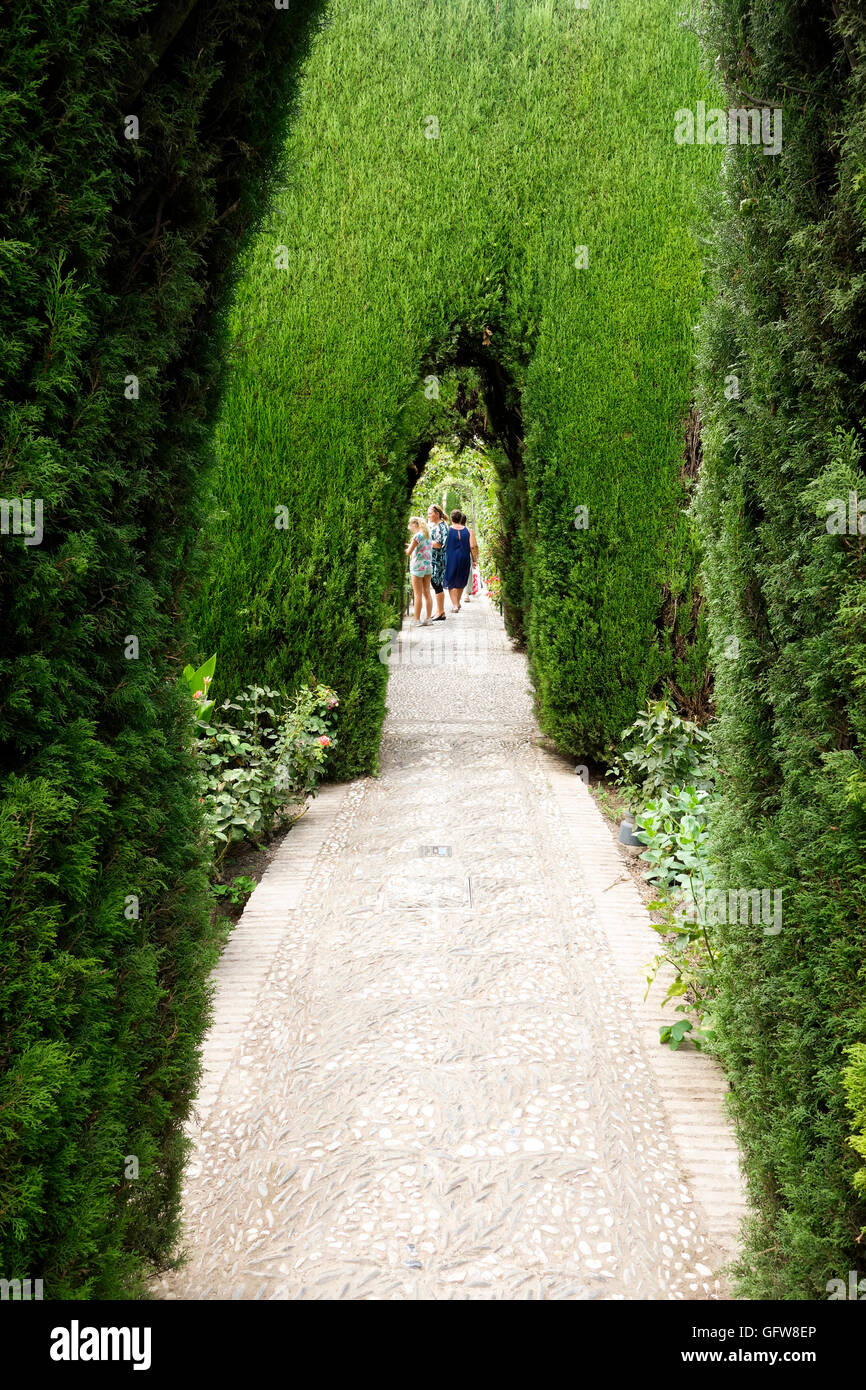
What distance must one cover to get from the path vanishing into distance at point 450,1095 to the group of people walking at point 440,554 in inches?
333

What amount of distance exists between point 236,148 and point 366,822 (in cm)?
442

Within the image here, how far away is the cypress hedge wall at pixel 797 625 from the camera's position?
175 centimetres

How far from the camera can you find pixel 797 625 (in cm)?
206

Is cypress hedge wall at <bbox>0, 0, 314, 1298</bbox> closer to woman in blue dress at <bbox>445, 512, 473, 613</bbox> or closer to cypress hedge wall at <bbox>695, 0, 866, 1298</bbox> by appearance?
cypress hedge wall at <bbox>695, 0, 866, 1298</bbox>

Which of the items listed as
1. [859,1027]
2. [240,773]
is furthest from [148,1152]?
[240,773]

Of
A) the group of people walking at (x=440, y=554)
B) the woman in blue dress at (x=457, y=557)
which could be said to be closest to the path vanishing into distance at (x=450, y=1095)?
the group of people walking at (x=440, y=554)

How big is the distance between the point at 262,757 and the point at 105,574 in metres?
4.16

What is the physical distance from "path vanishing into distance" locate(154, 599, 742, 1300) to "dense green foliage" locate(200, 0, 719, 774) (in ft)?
6.33

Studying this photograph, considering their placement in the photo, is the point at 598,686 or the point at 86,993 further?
the point at 598,686

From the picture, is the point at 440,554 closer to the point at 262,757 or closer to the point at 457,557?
the point at 457,557

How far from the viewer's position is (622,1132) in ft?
9.68

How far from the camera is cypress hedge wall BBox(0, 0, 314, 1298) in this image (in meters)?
1.45

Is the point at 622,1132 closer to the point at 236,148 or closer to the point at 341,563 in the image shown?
the point at 236,148

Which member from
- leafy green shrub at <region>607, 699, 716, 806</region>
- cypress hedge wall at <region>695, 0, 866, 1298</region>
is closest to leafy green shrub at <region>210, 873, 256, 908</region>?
leafy green shrub at <region>607, 699, 716, 806</region>
